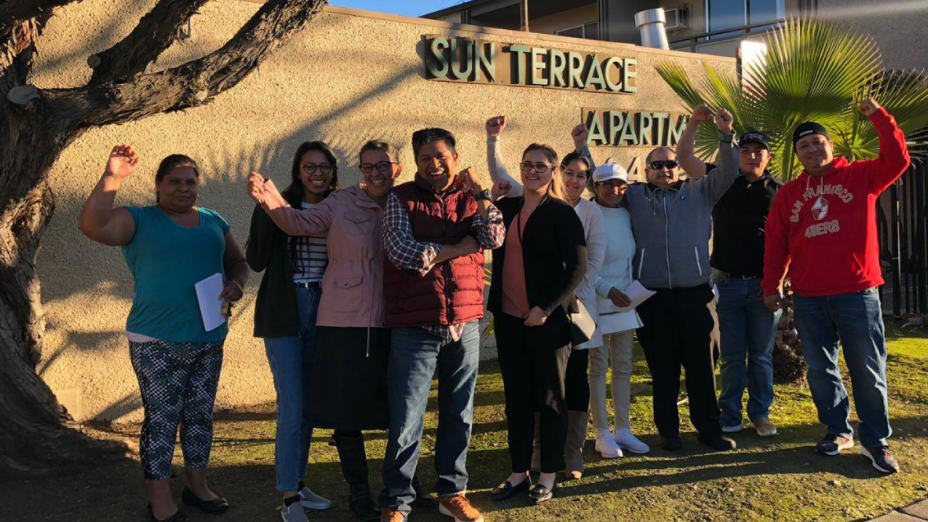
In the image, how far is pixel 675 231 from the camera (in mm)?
4828

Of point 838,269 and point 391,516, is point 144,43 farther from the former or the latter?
point 838,269

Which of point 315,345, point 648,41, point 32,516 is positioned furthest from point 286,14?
point 648,41

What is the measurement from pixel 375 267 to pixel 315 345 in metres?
0.50

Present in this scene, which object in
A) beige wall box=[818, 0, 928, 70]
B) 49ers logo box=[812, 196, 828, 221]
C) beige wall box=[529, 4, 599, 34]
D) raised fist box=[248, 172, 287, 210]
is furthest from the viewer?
beige wall box=[529, 4, 599, 34]

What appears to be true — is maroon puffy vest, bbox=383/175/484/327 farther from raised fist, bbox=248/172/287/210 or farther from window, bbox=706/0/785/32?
window, bbox=706/0/785/32

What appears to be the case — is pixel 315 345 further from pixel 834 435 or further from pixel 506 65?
pixel 506 65

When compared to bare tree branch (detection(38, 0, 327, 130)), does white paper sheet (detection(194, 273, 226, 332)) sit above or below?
below

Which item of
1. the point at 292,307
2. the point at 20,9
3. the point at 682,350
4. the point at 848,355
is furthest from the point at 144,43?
the point at 848,355

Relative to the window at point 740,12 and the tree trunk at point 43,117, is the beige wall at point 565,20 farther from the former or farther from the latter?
the tree trunk at point 43,117

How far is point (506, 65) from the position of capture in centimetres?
746

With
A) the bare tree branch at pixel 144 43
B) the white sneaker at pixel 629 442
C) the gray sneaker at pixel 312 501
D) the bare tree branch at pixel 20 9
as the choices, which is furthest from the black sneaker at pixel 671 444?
the bare tree branch at pixel 20 9

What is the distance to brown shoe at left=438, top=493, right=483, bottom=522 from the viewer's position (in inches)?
147

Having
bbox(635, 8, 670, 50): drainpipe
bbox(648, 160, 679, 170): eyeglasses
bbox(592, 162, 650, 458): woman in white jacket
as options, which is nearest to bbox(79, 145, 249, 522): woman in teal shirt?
bbox(592, 162, 650, 458): woman in white jacket

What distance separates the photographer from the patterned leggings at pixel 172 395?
12.1 ft
